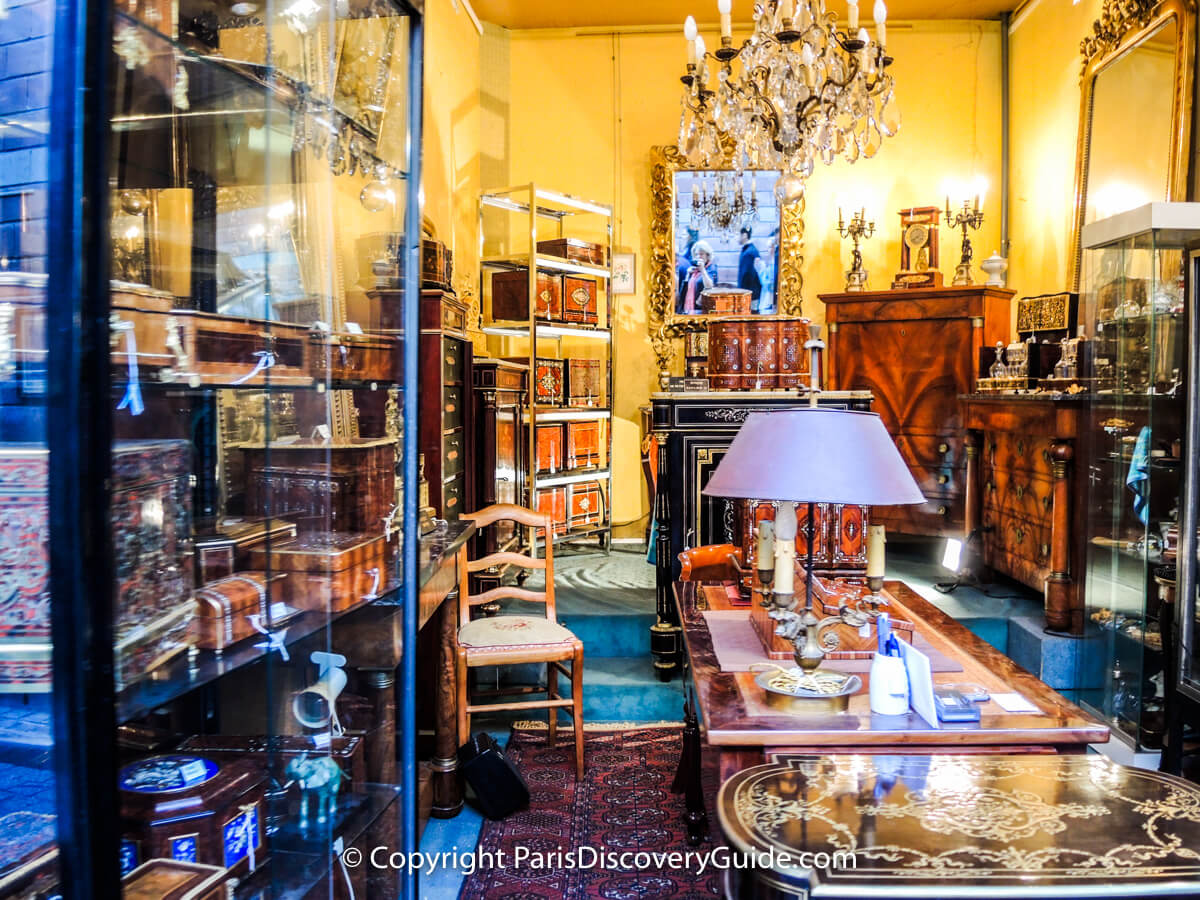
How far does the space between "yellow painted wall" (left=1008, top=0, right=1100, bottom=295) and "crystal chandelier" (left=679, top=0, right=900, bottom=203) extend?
1987 millimetres

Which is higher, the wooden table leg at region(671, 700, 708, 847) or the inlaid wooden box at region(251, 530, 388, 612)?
the inlaid wooden box at region(251, 530, 388, 612)

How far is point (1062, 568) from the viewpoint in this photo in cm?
404

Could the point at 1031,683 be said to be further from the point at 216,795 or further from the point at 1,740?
the point at 1,740

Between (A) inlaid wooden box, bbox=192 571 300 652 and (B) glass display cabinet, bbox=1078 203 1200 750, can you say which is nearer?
(A) inlaid wooden box, bbox=192 571 300 652

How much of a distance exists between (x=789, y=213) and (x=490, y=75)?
2.62 metres

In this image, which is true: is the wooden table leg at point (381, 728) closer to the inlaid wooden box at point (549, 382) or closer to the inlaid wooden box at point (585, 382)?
the inlaid wooden box at point (549, 382)

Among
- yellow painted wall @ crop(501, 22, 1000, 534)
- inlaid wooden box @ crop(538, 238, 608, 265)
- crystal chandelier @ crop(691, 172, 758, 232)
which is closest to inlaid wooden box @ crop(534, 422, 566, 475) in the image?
yellow painted wall @ crop(501, 22, 1000, 534)

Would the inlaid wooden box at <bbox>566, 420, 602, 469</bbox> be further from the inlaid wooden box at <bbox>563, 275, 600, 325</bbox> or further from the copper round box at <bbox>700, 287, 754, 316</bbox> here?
the copper round box at <bbox>700, 287, 754, 316</bbox>

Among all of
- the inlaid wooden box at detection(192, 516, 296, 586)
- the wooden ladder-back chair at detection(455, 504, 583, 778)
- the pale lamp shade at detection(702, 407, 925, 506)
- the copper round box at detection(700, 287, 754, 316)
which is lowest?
the wooden ladder-back chair at detection(455, 504, 583, 778)

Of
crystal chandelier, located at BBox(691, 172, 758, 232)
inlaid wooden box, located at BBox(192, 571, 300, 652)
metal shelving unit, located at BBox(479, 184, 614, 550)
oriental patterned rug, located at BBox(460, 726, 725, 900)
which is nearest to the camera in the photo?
inlaid wooden box, located at BBox(192, 571, 300, 652)

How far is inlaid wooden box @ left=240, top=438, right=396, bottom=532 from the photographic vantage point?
1.51 meters

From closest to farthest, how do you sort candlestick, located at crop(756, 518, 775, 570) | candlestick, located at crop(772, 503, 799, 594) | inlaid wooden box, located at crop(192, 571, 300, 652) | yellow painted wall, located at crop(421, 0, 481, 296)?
inlaid wooden box, located at crop(192, 571, 300, 652) → candlestick, located at crop(772, 503, 799, 594) → candlestick, located at crop(756, 518, 775, 570) → yellow painted wall, located at crop(421, 0, 481, 296)

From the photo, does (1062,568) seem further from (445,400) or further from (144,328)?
(144,328)

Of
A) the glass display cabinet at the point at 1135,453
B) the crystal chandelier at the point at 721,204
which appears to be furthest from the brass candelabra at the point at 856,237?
the glass display cabinet at the point at 1135,453
